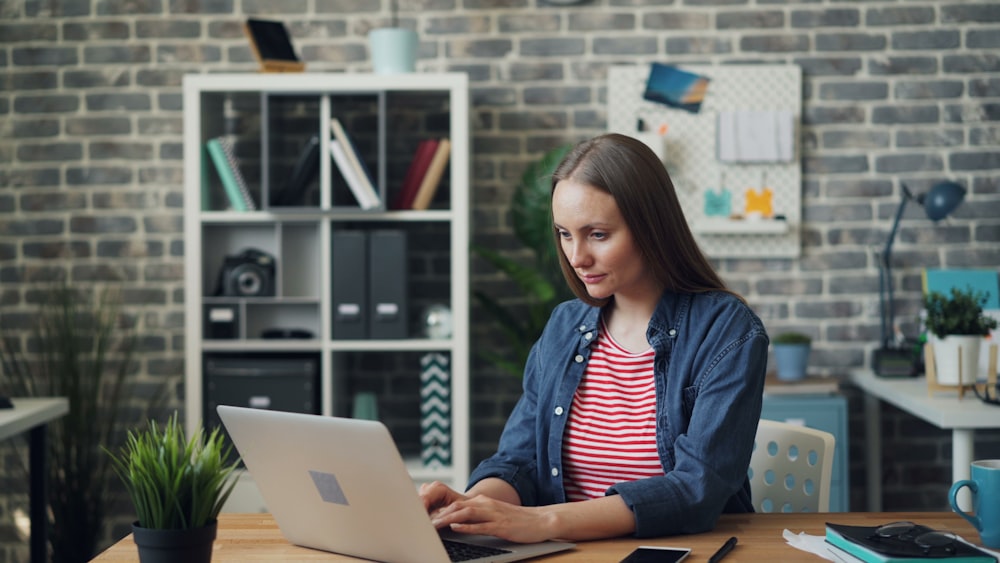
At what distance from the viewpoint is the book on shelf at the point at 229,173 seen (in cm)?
344

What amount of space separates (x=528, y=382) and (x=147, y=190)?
235cm

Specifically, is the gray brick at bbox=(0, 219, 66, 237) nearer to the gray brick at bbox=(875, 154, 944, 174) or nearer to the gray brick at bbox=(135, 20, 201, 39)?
the gray brick at bbox=(135, 20, 201, 39)

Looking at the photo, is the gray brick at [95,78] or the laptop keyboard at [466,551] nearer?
the laptop keyboard at [466,551]

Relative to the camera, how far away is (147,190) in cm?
379

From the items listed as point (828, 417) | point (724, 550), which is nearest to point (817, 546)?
point (724, 550)

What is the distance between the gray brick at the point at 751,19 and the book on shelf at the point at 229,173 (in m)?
1.80

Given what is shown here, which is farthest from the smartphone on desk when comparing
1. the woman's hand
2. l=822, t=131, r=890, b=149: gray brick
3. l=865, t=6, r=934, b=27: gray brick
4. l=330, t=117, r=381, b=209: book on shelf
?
l=865, t=6, r=934, b=27: gray brick

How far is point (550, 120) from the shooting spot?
3.77 meters

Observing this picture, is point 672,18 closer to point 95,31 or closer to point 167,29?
point 167,29

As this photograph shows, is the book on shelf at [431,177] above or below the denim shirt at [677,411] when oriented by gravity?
above

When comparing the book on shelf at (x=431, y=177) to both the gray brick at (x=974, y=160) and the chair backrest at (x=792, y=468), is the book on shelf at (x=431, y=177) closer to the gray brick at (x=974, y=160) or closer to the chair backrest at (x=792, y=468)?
the chair backrest at (x=792, y=468)

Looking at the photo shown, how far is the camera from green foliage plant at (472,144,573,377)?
3430 mm

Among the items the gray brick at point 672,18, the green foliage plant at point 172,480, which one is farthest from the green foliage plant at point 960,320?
the green foliage plant at point 172,480

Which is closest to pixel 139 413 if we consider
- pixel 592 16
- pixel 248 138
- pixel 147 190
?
pixel 147 190
